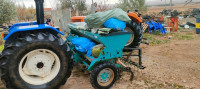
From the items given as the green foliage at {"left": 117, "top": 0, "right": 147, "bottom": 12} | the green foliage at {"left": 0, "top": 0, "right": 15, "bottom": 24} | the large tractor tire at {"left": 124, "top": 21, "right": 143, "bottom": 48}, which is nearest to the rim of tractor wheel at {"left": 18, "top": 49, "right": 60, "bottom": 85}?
the large tractor tire at {"left": 124, "top": 21, "right": 143, "bottom": 48}

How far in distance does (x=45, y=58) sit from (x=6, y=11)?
42.6ft

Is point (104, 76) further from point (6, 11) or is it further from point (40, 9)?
point (6, 11)

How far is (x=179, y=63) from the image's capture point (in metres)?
5.00

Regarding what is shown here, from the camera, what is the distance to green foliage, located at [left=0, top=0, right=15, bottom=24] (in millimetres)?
13238

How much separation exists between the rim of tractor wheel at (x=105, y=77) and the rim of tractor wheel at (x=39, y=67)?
2.87 ft

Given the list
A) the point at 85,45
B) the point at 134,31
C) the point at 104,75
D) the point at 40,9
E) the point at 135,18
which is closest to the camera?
the point at 40,9

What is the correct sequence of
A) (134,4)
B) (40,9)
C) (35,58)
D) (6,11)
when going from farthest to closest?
(134,4) → (6,11) → (40,9) → (35,58)

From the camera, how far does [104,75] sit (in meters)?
3.41

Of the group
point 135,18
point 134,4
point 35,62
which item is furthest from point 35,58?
point 134,4

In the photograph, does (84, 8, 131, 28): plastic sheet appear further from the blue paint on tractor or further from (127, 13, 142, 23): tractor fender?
(127, 13, 142, 23): tractor fender

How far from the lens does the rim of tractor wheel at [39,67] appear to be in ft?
9.21

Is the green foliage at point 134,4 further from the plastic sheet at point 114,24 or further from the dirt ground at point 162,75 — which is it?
the plastic sheet at point 114,24

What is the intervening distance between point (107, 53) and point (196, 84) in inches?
84.2

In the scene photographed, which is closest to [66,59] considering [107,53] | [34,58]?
[34,58]
